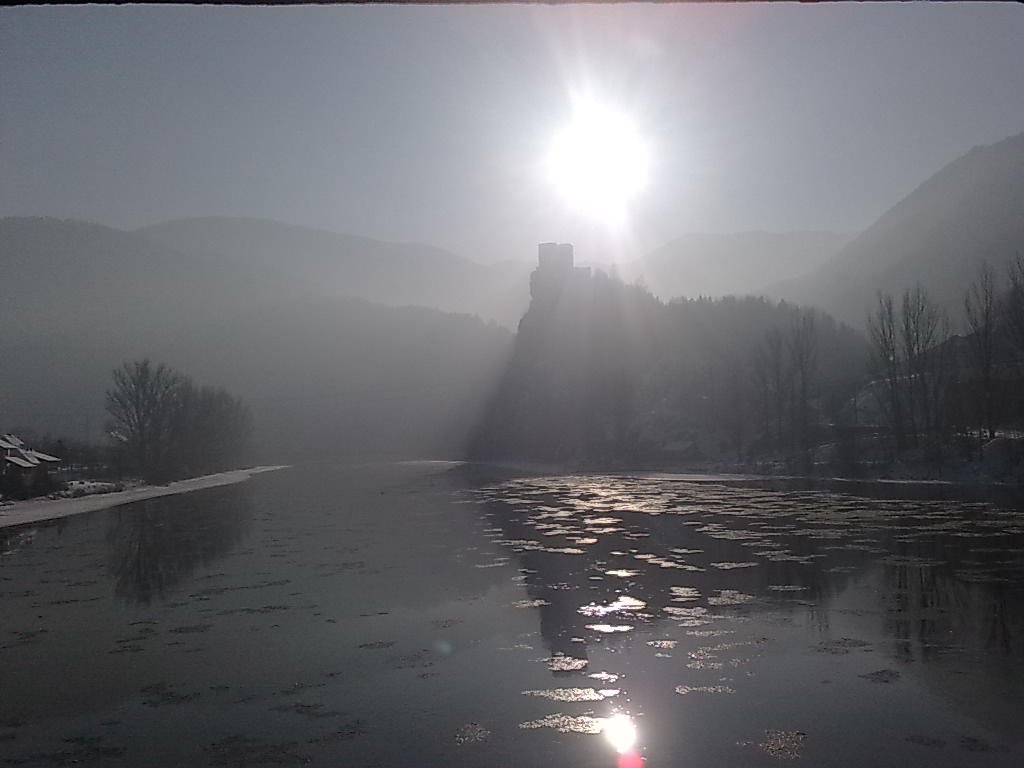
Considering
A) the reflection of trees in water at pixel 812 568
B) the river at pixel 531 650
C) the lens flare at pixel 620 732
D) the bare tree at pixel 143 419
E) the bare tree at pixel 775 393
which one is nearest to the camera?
the lens flare at pixel 620 732

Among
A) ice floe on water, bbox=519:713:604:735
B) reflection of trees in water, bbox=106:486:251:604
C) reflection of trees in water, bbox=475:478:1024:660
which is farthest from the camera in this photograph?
reflection of trees in water, bbox=106:486:251:604

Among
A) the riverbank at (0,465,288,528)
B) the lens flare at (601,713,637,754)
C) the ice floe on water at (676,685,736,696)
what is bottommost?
the ice floe on water at (676,685,736,696)

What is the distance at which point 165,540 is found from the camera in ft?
121

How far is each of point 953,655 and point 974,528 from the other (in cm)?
1947

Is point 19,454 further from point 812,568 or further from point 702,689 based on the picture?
point 702,689

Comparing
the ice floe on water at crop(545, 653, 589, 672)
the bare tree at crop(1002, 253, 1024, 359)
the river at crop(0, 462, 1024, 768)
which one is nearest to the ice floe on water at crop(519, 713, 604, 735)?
the river at crop(0, 462, 1024, 768)

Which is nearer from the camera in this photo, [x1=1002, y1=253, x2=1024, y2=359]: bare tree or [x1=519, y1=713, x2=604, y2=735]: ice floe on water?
[x1=519, y1=713, x2=604, y2=735]: ice floe on water

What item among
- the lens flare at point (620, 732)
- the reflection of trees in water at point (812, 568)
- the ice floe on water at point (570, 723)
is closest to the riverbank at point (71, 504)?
the reflection of trees in water at point (812, 568)

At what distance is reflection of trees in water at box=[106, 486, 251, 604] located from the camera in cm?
2522

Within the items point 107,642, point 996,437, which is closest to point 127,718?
point 107,642

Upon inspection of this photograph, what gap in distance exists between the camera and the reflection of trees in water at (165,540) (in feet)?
82.7

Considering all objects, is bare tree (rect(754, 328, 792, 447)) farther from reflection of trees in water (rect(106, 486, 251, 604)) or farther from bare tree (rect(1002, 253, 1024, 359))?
reflection of trees in water (rect(106, 486, 251, 604))

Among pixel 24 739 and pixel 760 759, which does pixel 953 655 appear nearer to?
pixel 760 759

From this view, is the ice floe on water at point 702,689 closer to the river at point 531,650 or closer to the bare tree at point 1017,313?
the river at point 531,650
